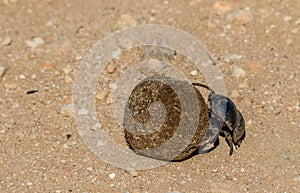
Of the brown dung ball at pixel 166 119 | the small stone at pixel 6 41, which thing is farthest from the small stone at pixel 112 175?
the small stone at pixel 6 41

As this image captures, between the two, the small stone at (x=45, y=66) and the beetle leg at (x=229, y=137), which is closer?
the beetle leg at (x=229, y=137)

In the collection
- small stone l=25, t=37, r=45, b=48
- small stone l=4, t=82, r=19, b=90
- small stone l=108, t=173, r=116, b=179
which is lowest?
small stone l=108, t=173, r=116, b=179

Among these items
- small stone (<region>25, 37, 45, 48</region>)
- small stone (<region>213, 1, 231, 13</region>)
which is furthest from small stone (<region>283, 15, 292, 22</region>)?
small stone (<region>25, 37, 45, 48</region>)

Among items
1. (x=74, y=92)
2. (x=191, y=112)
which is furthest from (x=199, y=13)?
(x=191, y=112)

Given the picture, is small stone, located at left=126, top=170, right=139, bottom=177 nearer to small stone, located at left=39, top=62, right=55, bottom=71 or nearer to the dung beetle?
the dung beetle

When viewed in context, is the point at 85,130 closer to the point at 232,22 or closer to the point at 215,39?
the point at 215,39

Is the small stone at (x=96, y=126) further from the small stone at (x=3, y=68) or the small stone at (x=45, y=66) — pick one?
the small stone at (x=3, y=68)
